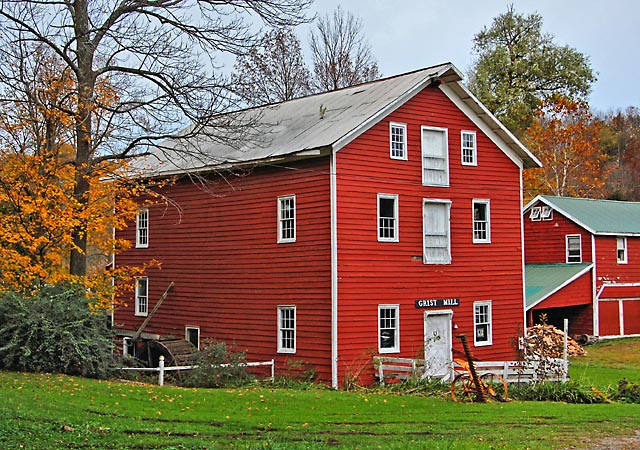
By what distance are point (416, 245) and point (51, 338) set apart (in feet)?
38.4

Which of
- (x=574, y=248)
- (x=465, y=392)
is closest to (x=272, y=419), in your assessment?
(x=465, y=392)

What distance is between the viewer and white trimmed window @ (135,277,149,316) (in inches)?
1310

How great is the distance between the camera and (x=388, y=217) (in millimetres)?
26594

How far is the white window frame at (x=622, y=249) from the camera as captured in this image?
43094mm

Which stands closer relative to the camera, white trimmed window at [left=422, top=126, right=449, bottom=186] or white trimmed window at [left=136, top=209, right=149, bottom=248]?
white trimmed window at [left=422, top=126, right=449, bottom=186]

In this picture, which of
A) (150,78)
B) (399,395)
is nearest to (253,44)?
(150,78)

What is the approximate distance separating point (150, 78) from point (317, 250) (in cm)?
787

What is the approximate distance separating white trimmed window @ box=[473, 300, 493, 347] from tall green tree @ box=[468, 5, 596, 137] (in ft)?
99.0

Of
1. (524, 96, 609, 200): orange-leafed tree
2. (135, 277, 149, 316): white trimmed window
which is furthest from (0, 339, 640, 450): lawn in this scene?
(524, 96, 609, 200): orange-leafed tree

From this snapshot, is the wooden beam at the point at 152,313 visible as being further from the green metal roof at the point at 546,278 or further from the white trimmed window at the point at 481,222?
the green metal roof at the point at 546,278

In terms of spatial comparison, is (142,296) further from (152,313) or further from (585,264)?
(585,264)

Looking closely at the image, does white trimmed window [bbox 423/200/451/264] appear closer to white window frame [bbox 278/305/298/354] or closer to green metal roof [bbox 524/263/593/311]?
white window frame [bbox 278/305/298/354]

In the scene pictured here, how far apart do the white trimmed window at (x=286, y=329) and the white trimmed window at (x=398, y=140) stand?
6020mm

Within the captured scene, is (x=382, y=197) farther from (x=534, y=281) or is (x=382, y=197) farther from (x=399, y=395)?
(x=534, y=281)
